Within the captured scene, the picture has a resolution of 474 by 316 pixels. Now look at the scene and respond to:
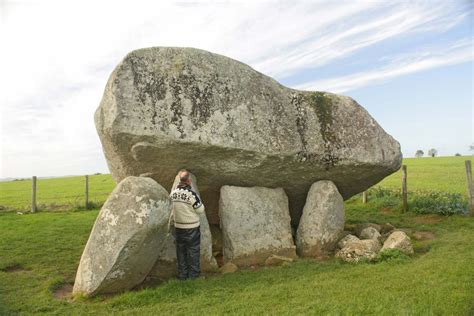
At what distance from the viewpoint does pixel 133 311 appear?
7.82 m

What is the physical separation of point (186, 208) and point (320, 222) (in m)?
4.37

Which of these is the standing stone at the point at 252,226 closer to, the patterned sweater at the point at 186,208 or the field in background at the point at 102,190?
the patterned sweater at the point at 186,208

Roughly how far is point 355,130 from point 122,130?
278 inches

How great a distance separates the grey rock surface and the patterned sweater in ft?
13.3

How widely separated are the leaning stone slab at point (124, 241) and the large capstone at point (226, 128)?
1715mm

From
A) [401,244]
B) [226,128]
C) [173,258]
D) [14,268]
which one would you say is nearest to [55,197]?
[14,268]

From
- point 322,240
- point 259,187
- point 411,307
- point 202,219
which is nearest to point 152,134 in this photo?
point 202,219

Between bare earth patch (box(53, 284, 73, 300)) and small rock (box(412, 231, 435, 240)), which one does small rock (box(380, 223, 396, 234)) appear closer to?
small rock (box(412, 231, 435, 240))

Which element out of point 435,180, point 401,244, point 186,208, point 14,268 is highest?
point 186,208

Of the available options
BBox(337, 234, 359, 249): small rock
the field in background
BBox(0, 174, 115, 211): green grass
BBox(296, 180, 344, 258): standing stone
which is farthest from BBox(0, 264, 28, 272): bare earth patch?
BBox(0, 174, 115, 211): green grass

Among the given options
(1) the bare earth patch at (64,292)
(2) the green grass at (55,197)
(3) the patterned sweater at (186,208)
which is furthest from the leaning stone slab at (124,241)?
(2) the green grass at (55,197)

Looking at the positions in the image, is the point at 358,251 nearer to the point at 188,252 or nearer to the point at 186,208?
the point at 188,252

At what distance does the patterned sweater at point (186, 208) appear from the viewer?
33.4 feet

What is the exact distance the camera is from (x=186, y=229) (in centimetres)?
1016
